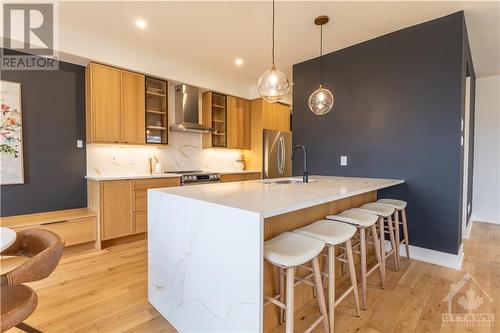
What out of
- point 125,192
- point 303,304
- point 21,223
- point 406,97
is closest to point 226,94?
point 125,192

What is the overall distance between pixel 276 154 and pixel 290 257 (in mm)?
4065

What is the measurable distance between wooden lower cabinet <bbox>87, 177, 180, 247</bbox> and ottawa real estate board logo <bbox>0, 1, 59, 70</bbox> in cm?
158

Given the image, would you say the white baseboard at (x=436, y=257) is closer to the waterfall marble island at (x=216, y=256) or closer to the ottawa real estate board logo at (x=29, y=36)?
the waterfall marble island at (x=216, y=256)

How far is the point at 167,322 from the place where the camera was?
5.83ft

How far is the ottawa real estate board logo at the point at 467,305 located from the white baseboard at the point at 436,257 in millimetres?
250

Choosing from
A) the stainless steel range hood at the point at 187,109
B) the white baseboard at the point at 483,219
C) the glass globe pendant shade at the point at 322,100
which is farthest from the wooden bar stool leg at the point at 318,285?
the white baseboard at the point at 483,219

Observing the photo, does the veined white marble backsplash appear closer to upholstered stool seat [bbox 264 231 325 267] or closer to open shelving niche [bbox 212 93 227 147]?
open shelving niche [bbox 212 93 227 147]

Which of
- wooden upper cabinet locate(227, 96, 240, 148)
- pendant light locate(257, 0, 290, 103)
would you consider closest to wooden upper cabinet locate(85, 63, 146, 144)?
wooden upper cabinet locate(227, 96, 240, 148)

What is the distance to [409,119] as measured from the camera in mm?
2891

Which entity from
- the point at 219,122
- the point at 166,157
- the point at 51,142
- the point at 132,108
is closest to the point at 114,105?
the point at 132,108

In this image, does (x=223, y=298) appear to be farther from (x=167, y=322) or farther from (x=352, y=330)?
(x=352, y=330)

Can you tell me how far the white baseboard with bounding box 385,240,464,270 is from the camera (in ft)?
8.61

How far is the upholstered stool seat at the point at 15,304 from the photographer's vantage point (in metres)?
1.14

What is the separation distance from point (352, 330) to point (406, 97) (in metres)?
2.50
